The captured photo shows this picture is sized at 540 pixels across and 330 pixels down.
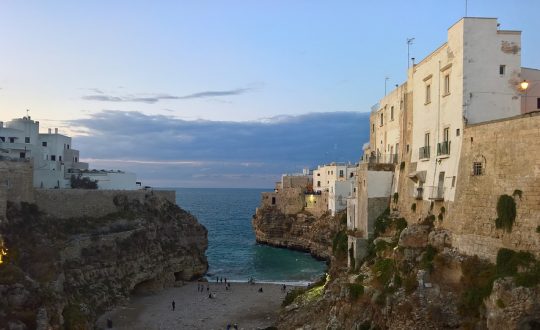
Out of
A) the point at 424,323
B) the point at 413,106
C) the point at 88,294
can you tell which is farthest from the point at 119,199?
the point at 424,323

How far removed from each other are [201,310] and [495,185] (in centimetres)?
2822

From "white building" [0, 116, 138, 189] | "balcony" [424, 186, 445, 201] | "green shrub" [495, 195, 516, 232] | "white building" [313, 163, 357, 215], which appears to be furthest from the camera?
"white building" [313, 163, 357, 215]

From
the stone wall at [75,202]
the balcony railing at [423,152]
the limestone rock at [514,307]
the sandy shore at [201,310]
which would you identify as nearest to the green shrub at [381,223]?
the balcony railing at [423,152]

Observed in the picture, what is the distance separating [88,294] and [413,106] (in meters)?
28.8

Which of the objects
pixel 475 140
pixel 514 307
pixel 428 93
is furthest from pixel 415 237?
pixel 428 93

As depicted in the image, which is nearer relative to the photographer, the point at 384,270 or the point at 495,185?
the point at 495,185

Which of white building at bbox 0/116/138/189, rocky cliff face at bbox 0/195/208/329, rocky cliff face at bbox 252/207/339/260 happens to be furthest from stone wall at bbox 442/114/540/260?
rocky cliff face at bbox 252/207/339/260

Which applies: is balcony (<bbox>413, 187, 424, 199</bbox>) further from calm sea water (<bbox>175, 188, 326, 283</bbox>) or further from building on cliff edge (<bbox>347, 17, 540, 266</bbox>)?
calm sea water (<bbox>175, 188, 326, 283</bbox>)

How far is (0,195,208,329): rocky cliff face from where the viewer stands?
28672 millimetres

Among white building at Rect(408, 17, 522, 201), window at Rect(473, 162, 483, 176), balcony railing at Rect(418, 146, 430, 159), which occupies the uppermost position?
white building at Rect(408, 17, 522, 201)

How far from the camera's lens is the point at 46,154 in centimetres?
5753

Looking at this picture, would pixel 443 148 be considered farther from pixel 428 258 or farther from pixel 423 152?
pixel 428 258

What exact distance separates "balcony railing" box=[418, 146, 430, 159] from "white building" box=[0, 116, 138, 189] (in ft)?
135

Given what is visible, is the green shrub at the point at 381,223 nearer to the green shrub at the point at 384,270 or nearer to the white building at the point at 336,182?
the green shrub at the point at 384,270
